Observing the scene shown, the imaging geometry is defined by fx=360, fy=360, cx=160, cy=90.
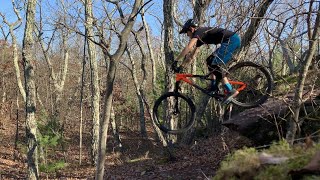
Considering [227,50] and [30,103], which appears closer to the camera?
[227,50]

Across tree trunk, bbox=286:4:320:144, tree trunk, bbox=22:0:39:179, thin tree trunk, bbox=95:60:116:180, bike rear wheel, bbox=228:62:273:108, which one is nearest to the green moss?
tree trunk, bbox=286:4:320:144

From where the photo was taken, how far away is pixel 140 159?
16.1 meters

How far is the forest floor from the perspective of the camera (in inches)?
417

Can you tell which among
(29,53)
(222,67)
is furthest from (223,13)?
(29,53)

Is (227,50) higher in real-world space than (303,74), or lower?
higher

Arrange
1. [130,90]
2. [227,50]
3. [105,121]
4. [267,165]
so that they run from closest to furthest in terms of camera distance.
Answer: [267,165] → [227,50] → [105,121] → [130,90]

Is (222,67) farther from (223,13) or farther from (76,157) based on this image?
(76,157)

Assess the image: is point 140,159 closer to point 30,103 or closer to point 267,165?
point 30,103

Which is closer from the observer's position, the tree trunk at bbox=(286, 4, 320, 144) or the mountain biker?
the tree trunk at bbox=(286, 4, 320, 144)

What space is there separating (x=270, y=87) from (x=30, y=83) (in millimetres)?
8630

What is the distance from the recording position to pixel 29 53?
1212cm

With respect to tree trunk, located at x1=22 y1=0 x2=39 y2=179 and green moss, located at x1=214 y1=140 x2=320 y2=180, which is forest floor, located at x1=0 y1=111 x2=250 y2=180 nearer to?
green moss, located at x1=214 y1=140 x2=320 y2=180

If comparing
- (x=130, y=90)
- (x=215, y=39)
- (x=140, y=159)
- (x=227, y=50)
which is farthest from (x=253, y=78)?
(x=130, y=90)

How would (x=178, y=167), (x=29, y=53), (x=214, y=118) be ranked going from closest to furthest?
(x=178, y=167) < (x=29, y=53) < (x=214, y=118)
